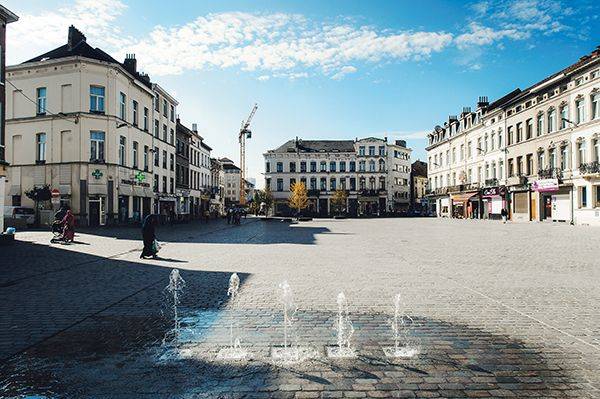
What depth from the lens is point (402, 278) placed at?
988 cm

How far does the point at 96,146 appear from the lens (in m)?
33.5

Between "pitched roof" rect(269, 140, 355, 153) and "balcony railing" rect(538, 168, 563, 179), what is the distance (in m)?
45.9

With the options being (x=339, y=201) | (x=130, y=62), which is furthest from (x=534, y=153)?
(x=130, y=62)

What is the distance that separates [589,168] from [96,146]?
3826cm

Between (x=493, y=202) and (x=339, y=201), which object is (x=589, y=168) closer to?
(x=493, y=202)

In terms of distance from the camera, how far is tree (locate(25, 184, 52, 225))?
1227 inches

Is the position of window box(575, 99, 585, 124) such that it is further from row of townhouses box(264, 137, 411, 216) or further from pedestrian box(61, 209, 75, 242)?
row of townhouses box(264, 137, 411, 216)

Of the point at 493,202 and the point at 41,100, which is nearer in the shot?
the point at 41,100

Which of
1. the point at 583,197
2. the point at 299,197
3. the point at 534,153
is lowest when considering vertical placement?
the point at 583,197

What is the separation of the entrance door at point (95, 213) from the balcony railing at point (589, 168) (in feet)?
124

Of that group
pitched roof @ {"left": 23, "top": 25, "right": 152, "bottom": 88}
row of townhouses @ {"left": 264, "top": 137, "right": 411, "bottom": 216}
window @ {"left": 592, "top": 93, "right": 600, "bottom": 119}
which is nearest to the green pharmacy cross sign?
pitched roof @ {"left": 23, "top": 25, "right": 152, "bottom": 88}

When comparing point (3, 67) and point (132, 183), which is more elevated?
point (3, 67)

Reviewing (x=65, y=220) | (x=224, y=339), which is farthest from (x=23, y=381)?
(x=65, y=220)

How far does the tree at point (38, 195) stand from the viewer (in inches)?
1227
